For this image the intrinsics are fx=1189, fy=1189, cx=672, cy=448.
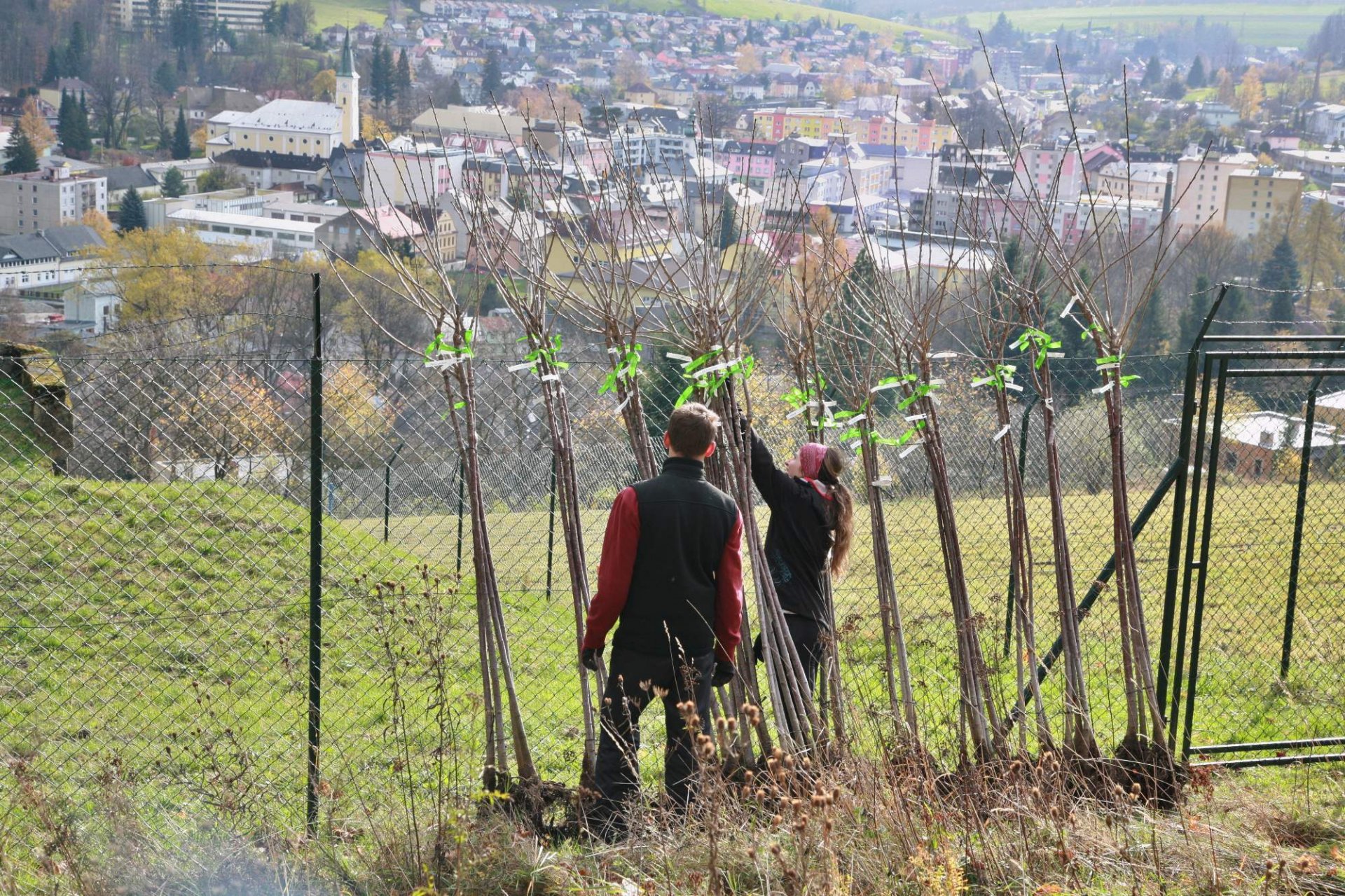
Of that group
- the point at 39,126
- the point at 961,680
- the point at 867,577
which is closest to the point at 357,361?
the point at 961,680

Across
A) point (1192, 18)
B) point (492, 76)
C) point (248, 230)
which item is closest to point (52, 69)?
point (492, 76)

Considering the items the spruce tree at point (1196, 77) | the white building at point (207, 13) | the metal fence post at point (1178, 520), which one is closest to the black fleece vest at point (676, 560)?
the metal fence post at point (1178, 520)

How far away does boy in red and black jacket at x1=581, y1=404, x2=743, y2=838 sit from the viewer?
3436mm

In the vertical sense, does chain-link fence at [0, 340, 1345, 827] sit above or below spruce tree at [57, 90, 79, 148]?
below

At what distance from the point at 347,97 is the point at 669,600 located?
11073 cm

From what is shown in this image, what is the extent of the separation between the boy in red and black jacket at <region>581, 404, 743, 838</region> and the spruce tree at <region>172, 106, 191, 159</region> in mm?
98544

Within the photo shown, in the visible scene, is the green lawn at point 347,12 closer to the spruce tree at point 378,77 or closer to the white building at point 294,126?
the spruce tree at point 378,77

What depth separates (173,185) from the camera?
278 ft

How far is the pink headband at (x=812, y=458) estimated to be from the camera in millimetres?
4078

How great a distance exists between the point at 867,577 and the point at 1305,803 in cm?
497

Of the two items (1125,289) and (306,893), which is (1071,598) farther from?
(306,893)

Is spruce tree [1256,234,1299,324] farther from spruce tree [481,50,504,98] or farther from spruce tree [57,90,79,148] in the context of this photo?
spruce tree [57,90,79,148]

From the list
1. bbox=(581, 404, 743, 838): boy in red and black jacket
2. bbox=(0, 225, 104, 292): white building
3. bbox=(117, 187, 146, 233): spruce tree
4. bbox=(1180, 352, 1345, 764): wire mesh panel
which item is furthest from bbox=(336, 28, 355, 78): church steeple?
bbox=(581, 404, 743, 838): boy in red and black jacket

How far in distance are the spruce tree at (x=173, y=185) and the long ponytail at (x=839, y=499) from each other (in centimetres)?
8864
